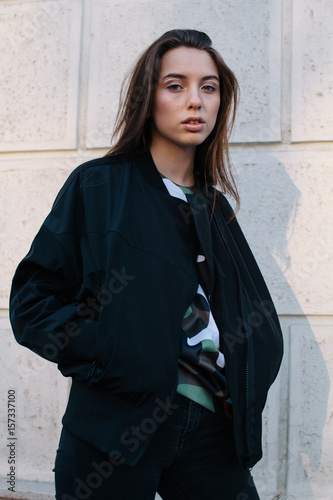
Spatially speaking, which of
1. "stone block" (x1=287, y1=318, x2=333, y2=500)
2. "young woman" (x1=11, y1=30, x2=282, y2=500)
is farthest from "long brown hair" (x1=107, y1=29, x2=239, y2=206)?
"stone block" (x1=287, y1=318, x2=333, y2=500)

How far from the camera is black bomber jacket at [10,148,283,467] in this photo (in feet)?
3.96

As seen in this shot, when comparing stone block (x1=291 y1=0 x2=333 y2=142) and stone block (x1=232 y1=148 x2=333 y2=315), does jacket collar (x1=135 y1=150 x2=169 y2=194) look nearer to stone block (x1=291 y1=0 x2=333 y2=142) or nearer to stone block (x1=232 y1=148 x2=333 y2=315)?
stone block (x1=232 y1=148 x2=333 y2=315)

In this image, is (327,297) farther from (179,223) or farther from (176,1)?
(176,1)

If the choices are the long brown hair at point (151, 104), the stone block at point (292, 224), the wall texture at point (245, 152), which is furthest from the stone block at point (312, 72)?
the long brown hair at point (151, 104)

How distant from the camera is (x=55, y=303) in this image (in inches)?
51.5

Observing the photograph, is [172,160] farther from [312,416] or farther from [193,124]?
[312,416]

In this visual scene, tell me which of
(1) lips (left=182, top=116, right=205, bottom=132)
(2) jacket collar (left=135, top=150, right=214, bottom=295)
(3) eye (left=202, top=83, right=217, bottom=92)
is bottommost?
(2) jacket collar (left=135, top=150, right=214, bottom=295)

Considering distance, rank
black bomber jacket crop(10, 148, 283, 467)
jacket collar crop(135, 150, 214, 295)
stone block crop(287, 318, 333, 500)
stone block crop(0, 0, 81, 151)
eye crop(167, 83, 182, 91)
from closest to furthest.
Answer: black bomber jacket crop(10, 148, 283, 467), jacket collar crop(135, 150, 214, 295), eye crop(167, 83, 182, 91), stone block crop(287, 318, 333, 500), stone block crop(0, 0, 81, 151)

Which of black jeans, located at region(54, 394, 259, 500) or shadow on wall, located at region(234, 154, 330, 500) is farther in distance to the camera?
shadow on wall, located at region(234, 154, 330, 500)

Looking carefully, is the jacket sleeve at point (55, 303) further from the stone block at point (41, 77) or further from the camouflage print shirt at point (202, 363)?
the stone block at point (41, 77)

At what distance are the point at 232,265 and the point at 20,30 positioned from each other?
203 cm

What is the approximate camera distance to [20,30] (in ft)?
9.11

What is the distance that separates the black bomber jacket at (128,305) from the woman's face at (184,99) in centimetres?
12

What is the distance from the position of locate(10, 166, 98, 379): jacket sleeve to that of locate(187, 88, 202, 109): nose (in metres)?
0.42
